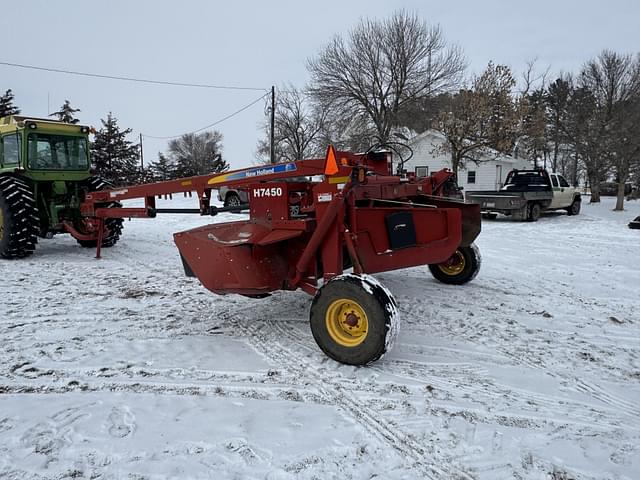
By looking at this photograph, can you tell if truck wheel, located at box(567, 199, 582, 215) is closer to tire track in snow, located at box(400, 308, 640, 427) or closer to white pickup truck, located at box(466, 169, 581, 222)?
white pickup truck, located at box(466, 169, 581, 222)

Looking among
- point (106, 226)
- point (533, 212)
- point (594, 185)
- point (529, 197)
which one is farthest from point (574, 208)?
point (106, 226)

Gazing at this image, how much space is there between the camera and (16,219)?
8352 millimetres

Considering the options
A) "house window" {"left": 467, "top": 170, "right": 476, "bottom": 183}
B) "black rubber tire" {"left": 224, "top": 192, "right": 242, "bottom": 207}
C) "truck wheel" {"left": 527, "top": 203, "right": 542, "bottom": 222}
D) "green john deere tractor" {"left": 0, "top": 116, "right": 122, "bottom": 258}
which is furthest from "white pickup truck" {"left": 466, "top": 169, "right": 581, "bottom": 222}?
"house window" {"left": 467, "top": 170, "right": 476, "bottom": 183}

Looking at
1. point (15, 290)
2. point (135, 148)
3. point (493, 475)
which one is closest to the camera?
point (493, 475)

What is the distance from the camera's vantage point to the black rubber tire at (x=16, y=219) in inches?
328

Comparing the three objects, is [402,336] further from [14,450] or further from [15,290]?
[15,290]

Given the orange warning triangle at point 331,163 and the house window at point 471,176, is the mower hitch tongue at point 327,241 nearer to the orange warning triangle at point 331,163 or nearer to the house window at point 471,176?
the orange warning triangle at point 331,163

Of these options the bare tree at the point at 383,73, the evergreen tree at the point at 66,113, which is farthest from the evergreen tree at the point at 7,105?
the bare tree at the point at 383,73

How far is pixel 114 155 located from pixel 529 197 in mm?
34763

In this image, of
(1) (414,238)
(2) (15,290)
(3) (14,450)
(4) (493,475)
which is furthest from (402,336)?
(2) (15,290)

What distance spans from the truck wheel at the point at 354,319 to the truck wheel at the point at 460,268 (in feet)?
Result: 9.10

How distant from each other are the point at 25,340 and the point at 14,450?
208 centimetres

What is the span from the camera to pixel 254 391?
132 inches

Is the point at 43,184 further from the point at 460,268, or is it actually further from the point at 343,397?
the point at 343,397
